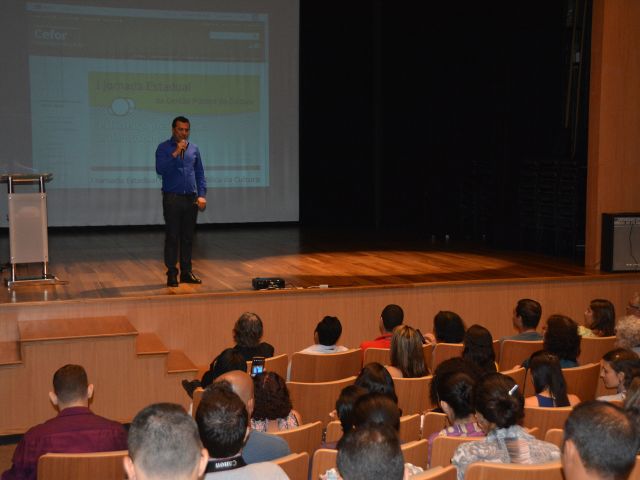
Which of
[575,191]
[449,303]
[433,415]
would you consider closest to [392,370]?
[433,415]

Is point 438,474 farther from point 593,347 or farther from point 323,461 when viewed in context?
point 593,347

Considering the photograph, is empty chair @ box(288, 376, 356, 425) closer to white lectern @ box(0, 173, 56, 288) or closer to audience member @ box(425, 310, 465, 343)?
audience member @ box(425, 310, 465, 343)

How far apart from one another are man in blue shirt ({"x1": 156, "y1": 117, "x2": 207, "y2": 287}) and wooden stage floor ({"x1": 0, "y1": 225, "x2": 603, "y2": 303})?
228 mm

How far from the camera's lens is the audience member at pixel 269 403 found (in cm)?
354

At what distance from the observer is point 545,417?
3.50 meters

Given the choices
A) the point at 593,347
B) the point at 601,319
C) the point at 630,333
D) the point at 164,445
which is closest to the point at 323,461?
the point at 164,445

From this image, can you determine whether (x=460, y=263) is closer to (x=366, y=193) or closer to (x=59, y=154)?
(x=366, y=193)

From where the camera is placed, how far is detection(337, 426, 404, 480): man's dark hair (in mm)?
2127

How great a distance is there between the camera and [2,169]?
10703mm

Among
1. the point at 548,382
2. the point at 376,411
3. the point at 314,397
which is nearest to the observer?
the point at 376,411

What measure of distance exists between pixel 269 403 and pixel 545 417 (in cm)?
114

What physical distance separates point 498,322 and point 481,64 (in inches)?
179

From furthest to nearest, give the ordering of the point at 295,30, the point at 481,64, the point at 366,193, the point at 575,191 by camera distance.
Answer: the point at 366,193
the point at 295,30
the point at 481,64
the point at 575,191

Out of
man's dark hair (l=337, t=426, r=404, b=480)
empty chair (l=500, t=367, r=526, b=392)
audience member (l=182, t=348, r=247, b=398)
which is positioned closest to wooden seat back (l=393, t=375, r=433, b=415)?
empty chair (l=500, t=367, r=526, b=392)
